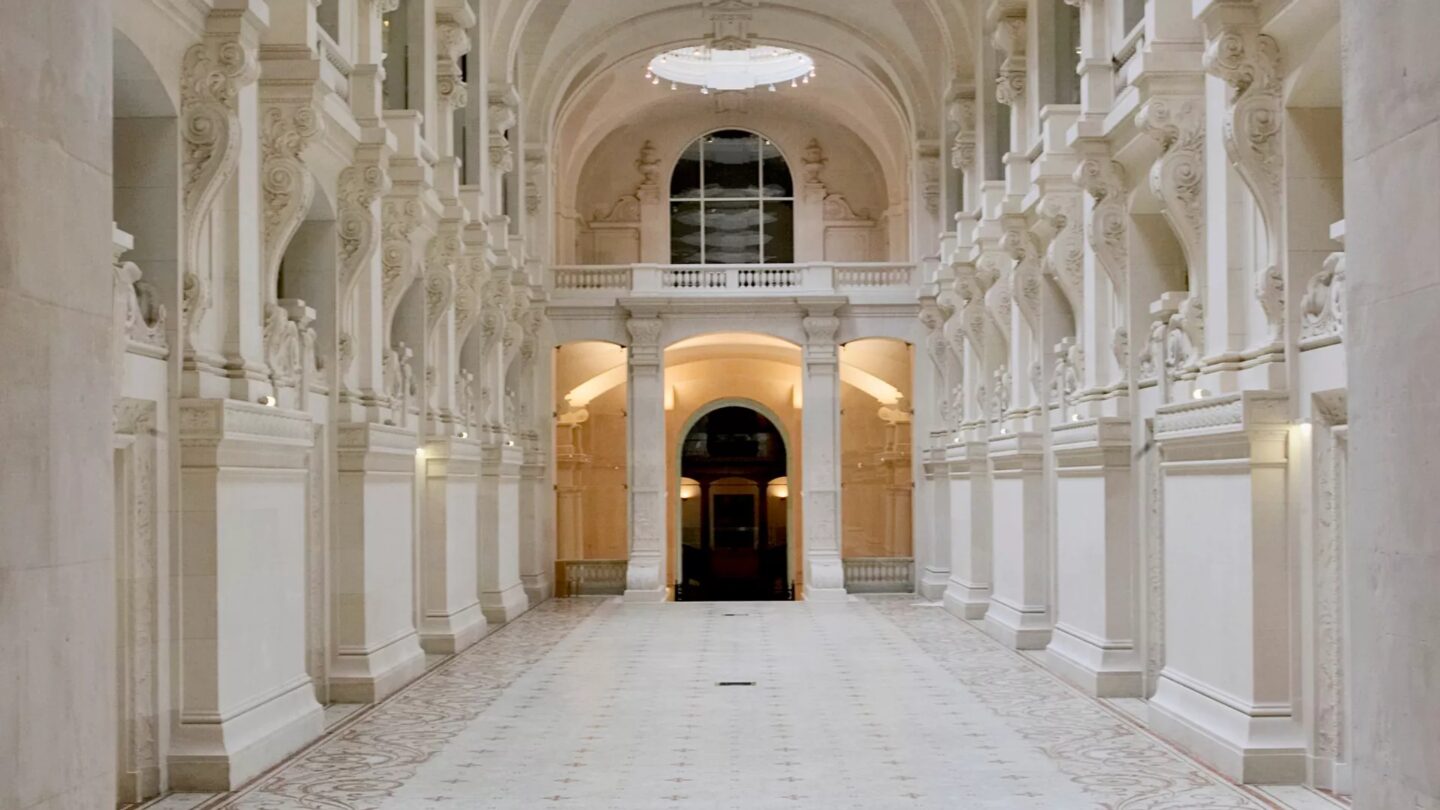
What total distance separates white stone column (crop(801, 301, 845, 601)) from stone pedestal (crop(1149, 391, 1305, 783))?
16.6 m

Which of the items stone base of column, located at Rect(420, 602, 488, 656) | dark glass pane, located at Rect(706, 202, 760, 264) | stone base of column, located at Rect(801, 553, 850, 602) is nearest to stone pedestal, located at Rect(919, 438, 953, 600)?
stone base of column, located at Rect(801, 553, 850, 602)

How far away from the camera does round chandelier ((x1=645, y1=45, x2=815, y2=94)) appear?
102 feet

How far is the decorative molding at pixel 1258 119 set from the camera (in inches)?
374

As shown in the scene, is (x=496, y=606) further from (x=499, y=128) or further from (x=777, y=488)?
(x=777, y=488)

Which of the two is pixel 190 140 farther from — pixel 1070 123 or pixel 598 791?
pixel 1070 123

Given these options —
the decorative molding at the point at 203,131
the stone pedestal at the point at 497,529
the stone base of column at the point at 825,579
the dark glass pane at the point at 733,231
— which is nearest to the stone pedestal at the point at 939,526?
the stone base of column at the point at 825,579

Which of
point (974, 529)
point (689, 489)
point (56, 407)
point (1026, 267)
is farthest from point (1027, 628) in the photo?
point (689, 489)

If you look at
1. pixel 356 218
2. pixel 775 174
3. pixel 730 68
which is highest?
pixel 730 68

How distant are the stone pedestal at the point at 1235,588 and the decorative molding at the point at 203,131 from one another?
6.66 metres

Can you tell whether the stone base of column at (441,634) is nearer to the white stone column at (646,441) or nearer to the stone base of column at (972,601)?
the stone base of column at (972,601)

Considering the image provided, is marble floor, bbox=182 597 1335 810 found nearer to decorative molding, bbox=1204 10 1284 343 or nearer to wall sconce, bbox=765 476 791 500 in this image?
decorative molding, bbox=1204 10 1284 343

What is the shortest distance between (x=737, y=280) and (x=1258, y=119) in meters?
19.7

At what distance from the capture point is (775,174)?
33.1 m

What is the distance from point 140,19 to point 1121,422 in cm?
853
